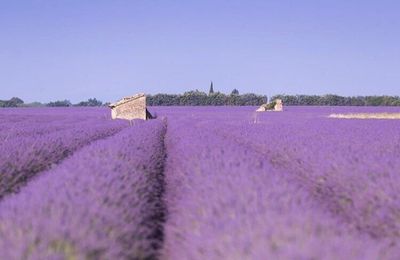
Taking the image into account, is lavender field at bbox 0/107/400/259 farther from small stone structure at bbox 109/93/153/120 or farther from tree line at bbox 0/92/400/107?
tree line at bbox 0/92/400/107

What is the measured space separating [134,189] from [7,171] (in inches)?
93.2

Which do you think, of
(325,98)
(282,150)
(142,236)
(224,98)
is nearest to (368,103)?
(325,98)

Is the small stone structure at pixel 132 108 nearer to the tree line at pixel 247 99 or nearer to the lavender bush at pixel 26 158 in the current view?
the lavender bush at pixel 26 158

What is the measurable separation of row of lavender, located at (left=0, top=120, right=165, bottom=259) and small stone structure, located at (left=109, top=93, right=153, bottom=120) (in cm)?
2036

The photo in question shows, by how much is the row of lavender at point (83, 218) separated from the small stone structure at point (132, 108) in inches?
802

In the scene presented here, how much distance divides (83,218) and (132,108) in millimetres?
22504

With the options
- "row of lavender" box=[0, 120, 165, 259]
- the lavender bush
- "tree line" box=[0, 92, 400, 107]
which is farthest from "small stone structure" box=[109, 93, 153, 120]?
"tree line" box=[0, 92, 400, 107]

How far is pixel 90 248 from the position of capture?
8.08ft

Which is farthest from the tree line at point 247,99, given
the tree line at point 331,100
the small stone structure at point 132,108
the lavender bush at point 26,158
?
the lavender bush at point 26,158

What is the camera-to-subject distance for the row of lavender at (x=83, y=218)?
245 cm

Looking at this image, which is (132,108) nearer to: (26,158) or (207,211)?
(26,158)

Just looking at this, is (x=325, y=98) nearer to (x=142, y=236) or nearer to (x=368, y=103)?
(x=368, y=103)

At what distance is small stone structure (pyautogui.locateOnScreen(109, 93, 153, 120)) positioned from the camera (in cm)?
2506

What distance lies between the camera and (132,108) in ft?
82.5
